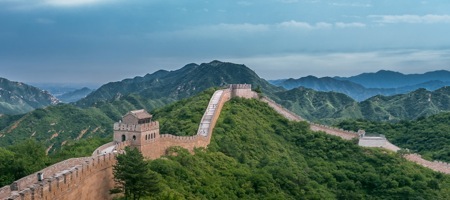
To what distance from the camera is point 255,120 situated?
56094mm

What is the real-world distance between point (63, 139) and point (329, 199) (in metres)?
61.6

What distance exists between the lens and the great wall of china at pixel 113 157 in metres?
21.1

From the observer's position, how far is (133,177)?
25797 mm

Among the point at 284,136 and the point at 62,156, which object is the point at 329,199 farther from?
the point at 62,156

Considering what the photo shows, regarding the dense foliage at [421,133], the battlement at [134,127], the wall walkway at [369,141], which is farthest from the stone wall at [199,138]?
the dense foliage at [421,133]

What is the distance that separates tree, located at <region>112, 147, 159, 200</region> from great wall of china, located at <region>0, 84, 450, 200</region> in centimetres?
78

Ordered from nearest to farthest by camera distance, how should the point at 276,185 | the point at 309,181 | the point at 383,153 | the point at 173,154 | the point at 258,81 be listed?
1. the point at 173,154
2. the point at 276,185
3. the point at 309,181
4. the point at 383,153
5. the point at 258,81

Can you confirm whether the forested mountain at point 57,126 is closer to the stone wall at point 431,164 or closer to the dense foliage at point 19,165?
the stone wall at point 431,164

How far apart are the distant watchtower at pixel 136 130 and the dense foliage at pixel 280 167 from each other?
5.43 feet

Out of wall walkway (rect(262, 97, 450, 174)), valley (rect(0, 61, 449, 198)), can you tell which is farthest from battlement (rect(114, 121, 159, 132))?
wall walkway (rect(262, 97, 450, 174))

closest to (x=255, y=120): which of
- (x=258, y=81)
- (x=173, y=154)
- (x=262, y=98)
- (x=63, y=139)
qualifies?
(x=262, y=98)

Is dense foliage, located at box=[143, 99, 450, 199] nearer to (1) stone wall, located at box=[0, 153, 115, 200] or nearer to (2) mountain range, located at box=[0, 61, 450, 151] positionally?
(1) stone wall, located at box=[0, 153, 115, 200]

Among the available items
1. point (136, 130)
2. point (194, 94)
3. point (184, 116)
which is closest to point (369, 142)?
point (184, 116)

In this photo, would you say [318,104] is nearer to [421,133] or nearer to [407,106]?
[407,106]
